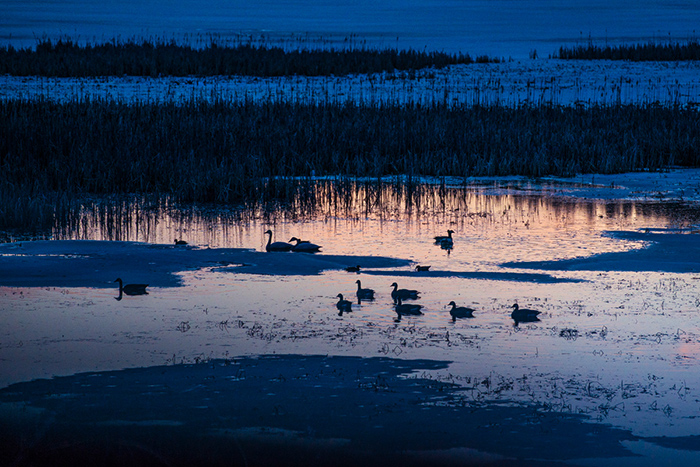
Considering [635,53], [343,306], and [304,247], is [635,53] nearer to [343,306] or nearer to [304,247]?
[304,247]

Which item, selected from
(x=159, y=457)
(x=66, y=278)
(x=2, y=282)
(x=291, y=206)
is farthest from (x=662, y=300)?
(x=291, y=206)

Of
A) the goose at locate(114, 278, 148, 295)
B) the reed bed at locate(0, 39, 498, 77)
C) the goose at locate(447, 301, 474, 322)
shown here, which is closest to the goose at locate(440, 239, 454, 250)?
the goose at locate(447, 301, 474, 322)

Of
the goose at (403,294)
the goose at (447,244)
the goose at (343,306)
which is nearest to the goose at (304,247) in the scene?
the goose at (447,244)

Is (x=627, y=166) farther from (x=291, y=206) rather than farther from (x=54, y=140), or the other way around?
(x=54, y=140)

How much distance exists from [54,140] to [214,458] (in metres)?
15.2

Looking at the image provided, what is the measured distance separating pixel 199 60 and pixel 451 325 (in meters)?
Result: 30.9

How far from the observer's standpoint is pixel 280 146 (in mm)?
18516

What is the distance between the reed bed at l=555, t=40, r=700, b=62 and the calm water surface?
31.4 metres

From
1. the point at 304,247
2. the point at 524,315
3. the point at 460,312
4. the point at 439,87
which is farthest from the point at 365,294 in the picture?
the point at 439,87

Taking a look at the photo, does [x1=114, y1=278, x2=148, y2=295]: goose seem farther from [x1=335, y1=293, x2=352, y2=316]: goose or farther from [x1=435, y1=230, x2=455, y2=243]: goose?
[x1=435, y1=230, x2=455, y2=243]: goose

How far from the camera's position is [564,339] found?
6.33 m

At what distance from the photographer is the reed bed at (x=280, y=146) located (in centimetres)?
1544

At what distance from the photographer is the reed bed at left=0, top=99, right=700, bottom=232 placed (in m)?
15.4

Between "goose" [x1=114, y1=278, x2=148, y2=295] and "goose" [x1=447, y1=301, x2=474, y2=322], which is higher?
"goose" [x1=114, y1=278, x2=148, y2=295]
